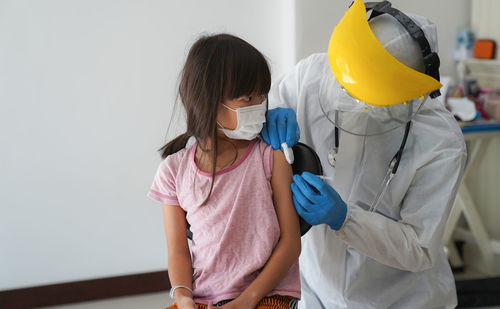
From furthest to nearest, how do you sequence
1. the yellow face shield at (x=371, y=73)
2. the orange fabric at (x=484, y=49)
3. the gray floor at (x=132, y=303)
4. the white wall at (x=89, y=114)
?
the orange fabric at (x=484, y=49) → the gray floor at (x=132, y=303) → the white wall at (x=89, y=114) → the yellow face shield at (x=371, y=73)

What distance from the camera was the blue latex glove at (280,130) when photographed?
1.39 meters

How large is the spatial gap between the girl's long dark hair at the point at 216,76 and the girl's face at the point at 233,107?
1 cm

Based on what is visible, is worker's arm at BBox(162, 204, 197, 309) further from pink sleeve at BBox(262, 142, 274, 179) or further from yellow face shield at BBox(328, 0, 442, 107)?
yellow face shield at BBox(328, 0, 442, 107)

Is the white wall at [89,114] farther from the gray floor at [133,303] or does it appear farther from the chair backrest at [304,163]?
the chair backrest at [304,163]

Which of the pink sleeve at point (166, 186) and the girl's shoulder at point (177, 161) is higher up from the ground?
the girl's shoulder at point (177, 161)

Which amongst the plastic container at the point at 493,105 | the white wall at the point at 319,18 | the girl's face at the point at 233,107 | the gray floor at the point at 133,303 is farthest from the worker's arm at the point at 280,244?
the plastic container at the point at 493,105

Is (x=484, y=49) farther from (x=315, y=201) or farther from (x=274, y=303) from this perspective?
(x=274, y=303)

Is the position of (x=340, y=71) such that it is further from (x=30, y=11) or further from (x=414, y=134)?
(x=30, y=11)

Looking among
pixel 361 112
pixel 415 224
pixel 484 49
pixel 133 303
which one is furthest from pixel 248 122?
pixel 484 49

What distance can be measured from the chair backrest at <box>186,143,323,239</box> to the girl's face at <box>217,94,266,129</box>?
7.9 inches

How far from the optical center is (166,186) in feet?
4.52

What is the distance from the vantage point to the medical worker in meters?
1.22

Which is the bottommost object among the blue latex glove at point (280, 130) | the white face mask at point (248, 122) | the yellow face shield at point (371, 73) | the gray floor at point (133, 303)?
the gray floor at point (133, 303)

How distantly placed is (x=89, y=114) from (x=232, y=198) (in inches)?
53.5
